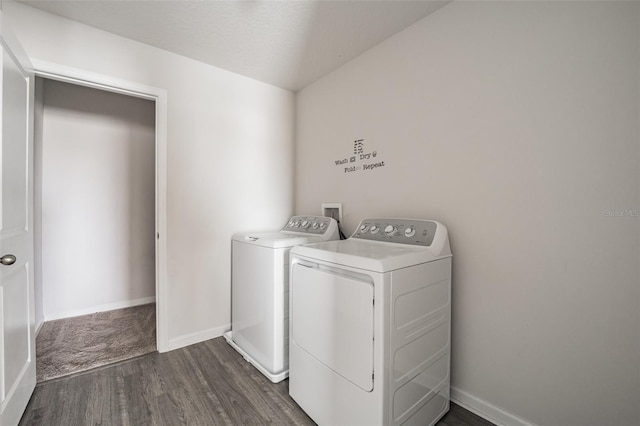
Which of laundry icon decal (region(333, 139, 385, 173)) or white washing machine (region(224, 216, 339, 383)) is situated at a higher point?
laundry icon decal (region(333, 139, 385, 173))

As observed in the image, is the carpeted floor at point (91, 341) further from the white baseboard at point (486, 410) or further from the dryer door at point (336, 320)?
the white baseboard at point (486, 410)

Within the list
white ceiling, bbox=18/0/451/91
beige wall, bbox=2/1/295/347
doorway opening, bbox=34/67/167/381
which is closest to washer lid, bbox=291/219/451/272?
beige wall, bbox=2/1/295/347

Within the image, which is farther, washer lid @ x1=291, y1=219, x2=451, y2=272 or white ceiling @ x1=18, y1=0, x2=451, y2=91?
Result: white ceiling @ x1=18, y1=0, x2=451, y2=91

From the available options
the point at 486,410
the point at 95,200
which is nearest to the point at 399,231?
the point at 486,410

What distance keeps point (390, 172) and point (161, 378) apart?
80.8 inches

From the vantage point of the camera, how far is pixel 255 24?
1811 millimetres

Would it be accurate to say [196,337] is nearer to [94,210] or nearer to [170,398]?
[170,398]

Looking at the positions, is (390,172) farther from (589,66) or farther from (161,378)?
(161,378)

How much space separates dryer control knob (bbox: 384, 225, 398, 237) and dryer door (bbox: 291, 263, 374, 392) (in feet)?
1.75

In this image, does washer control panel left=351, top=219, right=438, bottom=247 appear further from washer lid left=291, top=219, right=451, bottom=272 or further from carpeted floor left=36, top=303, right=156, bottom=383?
carpeted floor left=36, top=303, right=156, bottom=383

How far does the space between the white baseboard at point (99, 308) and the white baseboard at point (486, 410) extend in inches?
127

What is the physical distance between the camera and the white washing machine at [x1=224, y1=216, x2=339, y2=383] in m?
1.78

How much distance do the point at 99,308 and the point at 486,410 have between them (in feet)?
11.6

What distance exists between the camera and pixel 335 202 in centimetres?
238
